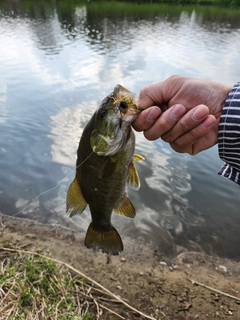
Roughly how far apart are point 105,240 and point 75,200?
0.49 m

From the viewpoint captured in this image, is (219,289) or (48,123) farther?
(48,123)

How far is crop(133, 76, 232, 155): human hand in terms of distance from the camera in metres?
2.15

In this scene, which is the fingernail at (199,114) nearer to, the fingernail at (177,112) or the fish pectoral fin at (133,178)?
the fingernail at (177,112)

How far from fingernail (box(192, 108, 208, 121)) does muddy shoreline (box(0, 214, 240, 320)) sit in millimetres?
2515

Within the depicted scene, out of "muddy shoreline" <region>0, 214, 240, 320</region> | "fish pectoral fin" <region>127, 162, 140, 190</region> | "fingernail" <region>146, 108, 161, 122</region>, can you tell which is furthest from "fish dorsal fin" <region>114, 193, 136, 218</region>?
"muddy shoreline" <region>0, 214, 240, 320</region>

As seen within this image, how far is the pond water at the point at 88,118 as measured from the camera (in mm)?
5305

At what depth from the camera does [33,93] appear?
10.8 meters

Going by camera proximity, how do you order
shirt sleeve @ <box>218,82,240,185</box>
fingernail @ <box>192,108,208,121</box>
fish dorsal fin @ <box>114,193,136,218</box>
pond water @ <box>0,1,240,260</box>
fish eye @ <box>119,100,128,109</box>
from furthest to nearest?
pond water @ <box>0,1,240,260</box> → fish dorsal fin @ <box>114,193,136,218</box> → shirt sleeve @ <box>218,82,240,185</box> → fingernail @ <box>192,108,208,121</box> → fish eye @ <box>119,100,128,109</box>

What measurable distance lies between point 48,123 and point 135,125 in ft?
22.6

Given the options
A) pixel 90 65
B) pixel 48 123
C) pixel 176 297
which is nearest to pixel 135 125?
pixel 176 297

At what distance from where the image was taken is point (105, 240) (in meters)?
2.58

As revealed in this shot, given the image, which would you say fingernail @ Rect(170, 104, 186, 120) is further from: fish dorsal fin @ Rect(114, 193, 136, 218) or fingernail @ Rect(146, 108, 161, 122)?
fish dorsal fin @ Rect(114, 193, 136, 218)

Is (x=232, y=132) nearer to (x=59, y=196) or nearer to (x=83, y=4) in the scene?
(x=59, y=196)

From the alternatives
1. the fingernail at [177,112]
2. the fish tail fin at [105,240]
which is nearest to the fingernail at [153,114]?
the fingernail at [177,112]
